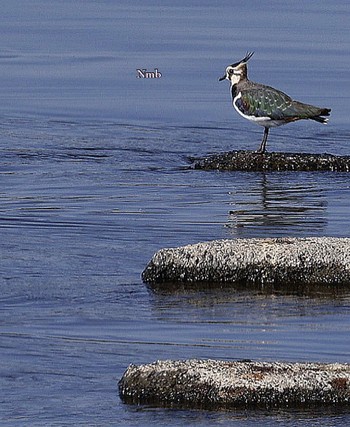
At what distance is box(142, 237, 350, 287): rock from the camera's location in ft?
35.3

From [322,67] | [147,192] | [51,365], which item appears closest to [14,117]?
[147,192]

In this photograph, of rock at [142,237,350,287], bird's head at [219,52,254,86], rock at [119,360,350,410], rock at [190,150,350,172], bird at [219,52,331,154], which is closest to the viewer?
rock at [119,360,350,410]

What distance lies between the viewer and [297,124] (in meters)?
21.0

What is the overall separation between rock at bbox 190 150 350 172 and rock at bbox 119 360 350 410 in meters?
9.04

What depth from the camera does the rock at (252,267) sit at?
10.8 m

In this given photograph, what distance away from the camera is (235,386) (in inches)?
313

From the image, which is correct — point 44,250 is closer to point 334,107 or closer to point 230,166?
point 230,166

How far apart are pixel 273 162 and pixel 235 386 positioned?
9.44 meters

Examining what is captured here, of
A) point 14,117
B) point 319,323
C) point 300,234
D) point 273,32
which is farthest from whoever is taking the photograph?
point 273,32

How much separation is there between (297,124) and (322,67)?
6712 millimetres

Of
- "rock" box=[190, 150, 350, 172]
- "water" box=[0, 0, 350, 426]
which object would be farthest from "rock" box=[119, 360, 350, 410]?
"rock" box=[190, 150, 350, 172]

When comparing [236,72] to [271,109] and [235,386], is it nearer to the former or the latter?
[271,109]

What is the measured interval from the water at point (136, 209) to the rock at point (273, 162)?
0.79 ft

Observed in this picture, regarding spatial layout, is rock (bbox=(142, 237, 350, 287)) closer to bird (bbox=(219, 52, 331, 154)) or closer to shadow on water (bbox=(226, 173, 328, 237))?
shadow on water (bbox=(226, 173, 328, 237))
